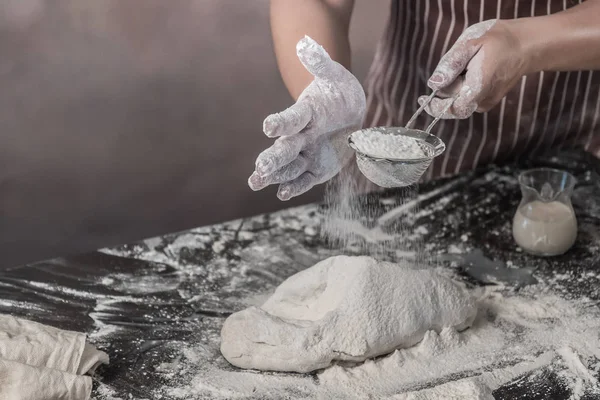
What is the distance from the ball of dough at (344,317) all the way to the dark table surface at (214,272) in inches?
3.2

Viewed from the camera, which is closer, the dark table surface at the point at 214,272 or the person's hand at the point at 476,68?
the dark table surface at the point at 214,272

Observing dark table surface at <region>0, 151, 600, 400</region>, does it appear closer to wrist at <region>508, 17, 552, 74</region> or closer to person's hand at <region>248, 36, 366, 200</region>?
person's hand at <region>248, 36, 366, 200</region>

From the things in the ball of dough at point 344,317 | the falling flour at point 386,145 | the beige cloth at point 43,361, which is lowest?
the beige cloth at point 43,361

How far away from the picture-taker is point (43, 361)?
4.71 ft

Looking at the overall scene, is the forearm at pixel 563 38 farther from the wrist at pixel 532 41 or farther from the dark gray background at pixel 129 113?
the dark gray background at pixel 129 113

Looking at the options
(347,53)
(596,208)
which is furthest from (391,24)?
(596,208)

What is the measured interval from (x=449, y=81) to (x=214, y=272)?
2.40ft

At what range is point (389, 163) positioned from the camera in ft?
5.01

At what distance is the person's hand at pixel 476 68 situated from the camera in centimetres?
167

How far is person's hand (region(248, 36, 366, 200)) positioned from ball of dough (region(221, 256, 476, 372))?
214mm

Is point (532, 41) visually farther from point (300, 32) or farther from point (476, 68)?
Answer: point (300, 32)

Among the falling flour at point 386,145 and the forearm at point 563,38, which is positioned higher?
the forearm at point 563,38

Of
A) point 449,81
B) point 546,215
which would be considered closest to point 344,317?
point 449,81

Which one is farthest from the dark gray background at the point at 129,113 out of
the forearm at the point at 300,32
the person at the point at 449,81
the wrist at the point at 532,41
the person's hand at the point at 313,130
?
the wrist at the point at 532,41
